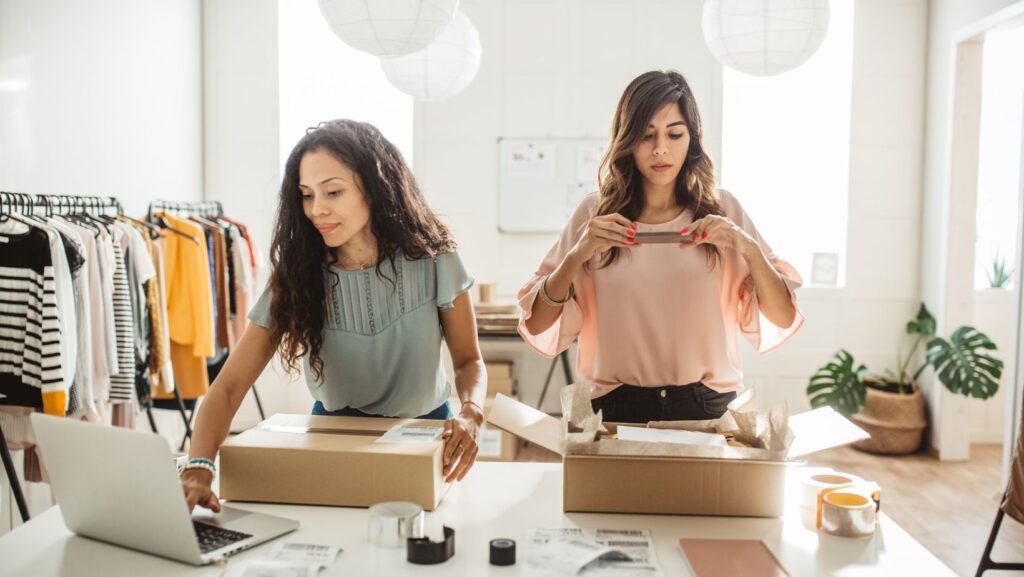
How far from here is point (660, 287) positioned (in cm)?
184

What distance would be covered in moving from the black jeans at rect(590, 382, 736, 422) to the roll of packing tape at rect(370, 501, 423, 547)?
2.13 ft

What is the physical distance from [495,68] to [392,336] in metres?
3.35

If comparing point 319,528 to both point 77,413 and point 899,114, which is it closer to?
point 77,413

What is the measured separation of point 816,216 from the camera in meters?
4.96

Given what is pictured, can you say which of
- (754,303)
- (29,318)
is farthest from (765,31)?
(29,318)

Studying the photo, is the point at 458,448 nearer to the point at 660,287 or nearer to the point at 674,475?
the point at 674,475

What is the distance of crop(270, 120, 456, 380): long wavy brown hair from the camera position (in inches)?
66.1

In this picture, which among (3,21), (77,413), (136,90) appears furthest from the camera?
(136,90)

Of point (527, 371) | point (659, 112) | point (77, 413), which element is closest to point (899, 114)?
point (527, 371)

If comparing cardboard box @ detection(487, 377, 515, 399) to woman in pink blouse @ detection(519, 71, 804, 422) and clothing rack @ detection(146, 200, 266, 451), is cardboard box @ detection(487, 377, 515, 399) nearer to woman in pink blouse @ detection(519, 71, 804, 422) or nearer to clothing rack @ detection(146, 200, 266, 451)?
clothing rack @ detection(146, 200, 266, 451)

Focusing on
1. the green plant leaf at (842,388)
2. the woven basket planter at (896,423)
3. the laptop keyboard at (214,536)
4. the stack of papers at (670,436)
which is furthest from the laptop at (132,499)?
the woven basket planter at (896,423)

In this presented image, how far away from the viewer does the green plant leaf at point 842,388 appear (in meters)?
4.41

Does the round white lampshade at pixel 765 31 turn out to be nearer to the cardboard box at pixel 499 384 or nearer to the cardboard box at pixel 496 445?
the cardboard box at pixel 496 445

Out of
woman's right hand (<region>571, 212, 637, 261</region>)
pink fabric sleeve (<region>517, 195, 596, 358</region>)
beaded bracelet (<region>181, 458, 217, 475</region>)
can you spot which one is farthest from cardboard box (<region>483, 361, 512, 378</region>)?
beaded bracelet (<region>181, 458, 217, 475</region>)
